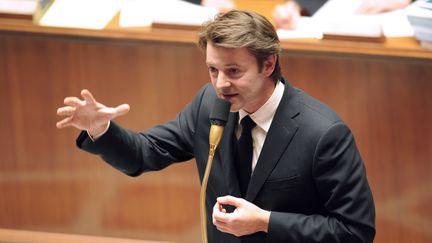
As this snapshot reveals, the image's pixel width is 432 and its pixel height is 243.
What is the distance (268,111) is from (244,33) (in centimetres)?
17

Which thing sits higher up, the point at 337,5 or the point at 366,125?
the point at 337,5

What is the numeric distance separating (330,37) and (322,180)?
35.4 inches

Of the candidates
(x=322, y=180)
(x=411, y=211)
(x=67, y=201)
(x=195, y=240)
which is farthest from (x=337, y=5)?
(x=322, y=180)

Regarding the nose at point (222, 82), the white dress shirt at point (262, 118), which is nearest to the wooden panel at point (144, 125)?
the white dress shirt at point (262, 118)

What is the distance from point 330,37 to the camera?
2271 millimetres

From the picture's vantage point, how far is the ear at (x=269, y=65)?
4.74 ft

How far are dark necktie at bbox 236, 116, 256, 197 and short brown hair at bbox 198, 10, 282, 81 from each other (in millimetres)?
130

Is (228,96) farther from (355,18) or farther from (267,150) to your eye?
(355,18)

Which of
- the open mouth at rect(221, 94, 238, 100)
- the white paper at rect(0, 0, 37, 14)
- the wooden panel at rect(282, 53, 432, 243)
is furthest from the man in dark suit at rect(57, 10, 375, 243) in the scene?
the white paper at rect(0, 0, 37, 14)

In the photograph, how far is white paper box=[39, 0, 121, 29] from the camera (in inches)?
94.4

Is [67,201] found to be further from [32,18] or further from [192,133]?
[192,133]

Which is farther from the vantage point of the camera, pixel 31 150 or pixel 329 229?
pixel 31 150

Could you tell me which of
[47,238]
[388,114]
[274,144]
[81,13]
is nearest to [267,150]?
[274,144]

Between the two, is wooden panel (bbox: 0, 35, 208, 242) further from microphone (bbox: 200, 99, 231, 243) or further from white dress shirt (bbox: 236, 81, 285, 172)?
microphone (bbox: 200, 99, 231, 243)
